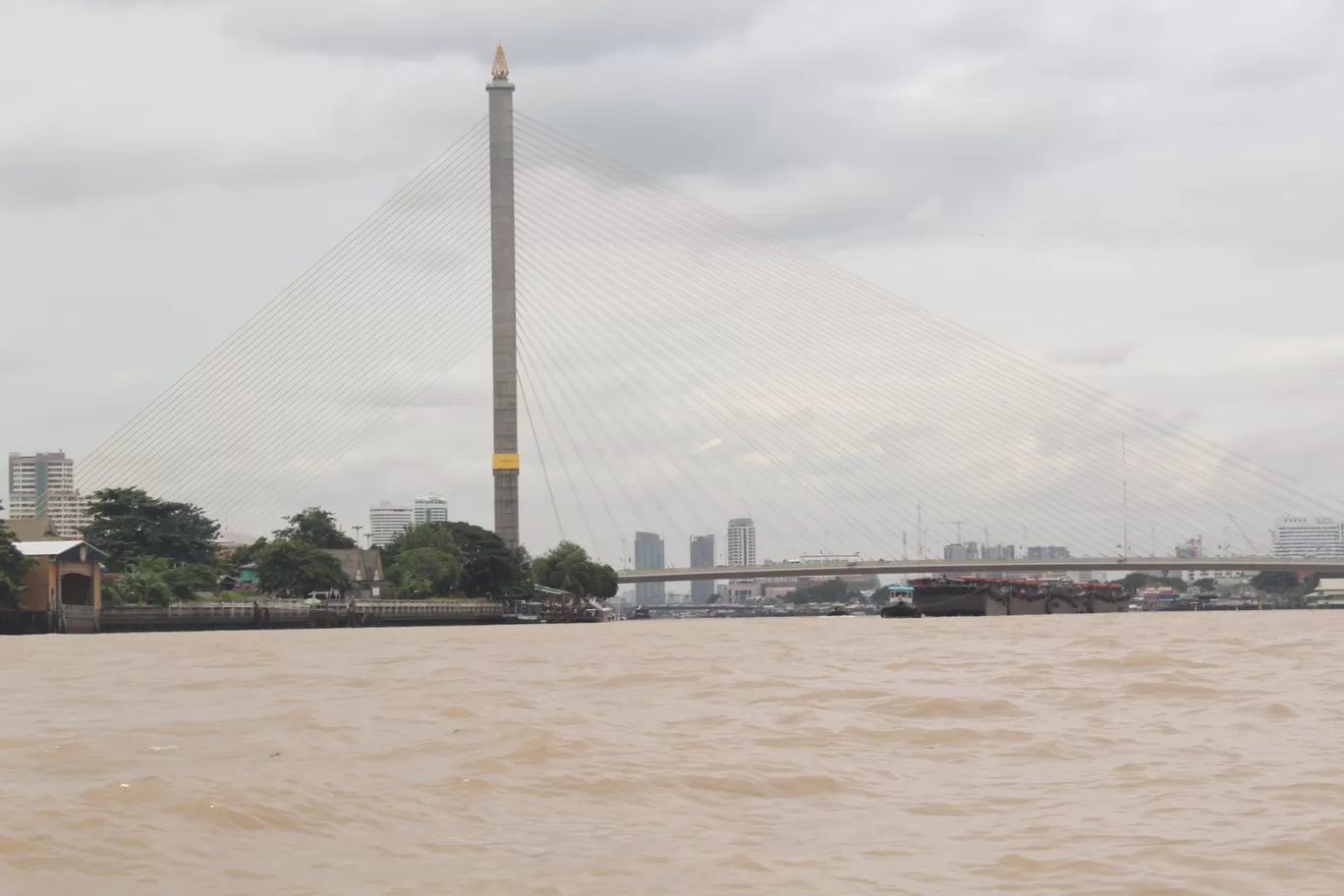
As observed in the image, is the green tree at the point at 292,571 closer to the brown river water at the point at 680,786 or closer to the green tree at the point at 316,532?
the green tree at the point at 316,532

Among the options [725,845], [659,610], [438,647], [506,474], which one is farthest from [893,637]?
[659,610]

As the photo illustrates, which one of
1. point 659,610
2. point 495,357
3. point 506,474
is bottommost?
point 659,610

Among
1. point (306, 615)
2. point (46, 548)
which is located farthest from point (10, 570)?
point (306, 615)

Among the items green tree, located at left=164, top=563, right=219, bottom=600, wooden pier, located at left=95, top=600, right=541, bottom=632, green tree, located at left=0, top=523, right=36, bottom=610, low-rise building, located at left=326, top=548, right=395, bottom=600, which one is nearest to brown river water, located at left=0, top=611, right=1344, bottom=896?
green tree, located at left=0, top=523, right=36, bottom=610

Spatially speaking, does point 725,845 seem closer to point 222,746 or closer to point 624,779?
point 624,779

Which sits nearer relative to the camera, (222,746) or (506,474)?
(222,746)

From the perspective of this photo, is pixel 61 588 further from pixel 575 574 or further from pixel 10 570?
pixel 575 574

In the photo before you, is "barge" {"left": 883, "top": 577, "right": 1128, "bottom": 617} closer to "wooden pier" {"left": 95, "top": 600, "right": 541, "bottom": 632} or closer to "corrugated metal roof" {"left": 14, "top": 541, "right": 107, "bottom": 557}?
"wooden pier" {"left": 95, "top": 600, "right": 541, "bottom": 632}
